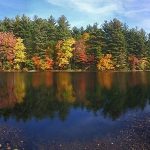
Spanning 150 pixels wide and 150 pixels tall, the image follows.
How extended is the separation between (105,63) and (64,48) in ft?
45.6

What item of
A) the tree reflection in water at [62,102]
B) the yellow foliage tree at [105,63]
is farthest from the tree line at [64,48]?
the tree reflection in water at [62,102]

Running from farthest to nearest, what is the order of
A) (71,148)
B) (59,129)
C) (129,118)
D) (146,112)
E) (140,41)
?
(140,41), (146,112), (129,118), (59,129), (71,148)

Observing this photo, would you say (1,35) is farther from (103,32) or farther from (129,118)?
(129,118)

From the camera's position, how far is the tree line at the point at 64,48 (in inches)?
4016

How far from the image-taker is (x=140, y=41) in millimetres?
117812

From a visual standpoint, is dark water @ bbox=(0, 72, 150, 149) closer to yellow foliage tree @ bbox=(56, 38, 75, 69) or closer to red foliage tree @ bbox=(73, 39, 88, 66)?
yellow foliage tree @ bbox=(56, 38, 75, 69)

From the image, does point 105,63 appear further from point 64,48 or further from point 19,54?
point 19,54

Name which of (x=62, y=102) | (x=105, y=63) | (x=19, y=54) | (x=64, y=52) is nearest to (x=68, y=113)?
(x=62, y=102)

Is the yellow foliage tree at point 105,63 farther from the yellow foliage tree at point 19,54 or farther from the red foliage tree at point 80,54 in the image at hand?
the yellow foliage tree at point 19,54

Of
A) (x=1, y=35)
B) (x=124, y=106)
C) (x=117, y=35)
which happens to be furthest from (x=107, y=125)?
(x=117, y=35)

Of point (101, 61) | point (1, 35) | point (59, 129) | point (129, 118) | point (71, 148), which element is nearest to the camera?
point (71, 148)

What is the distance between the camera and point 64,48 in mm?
106062

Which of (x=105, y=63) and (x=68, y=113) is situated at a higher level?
(x=105, y=63)

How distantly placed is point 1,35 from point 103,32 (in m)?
34.4
